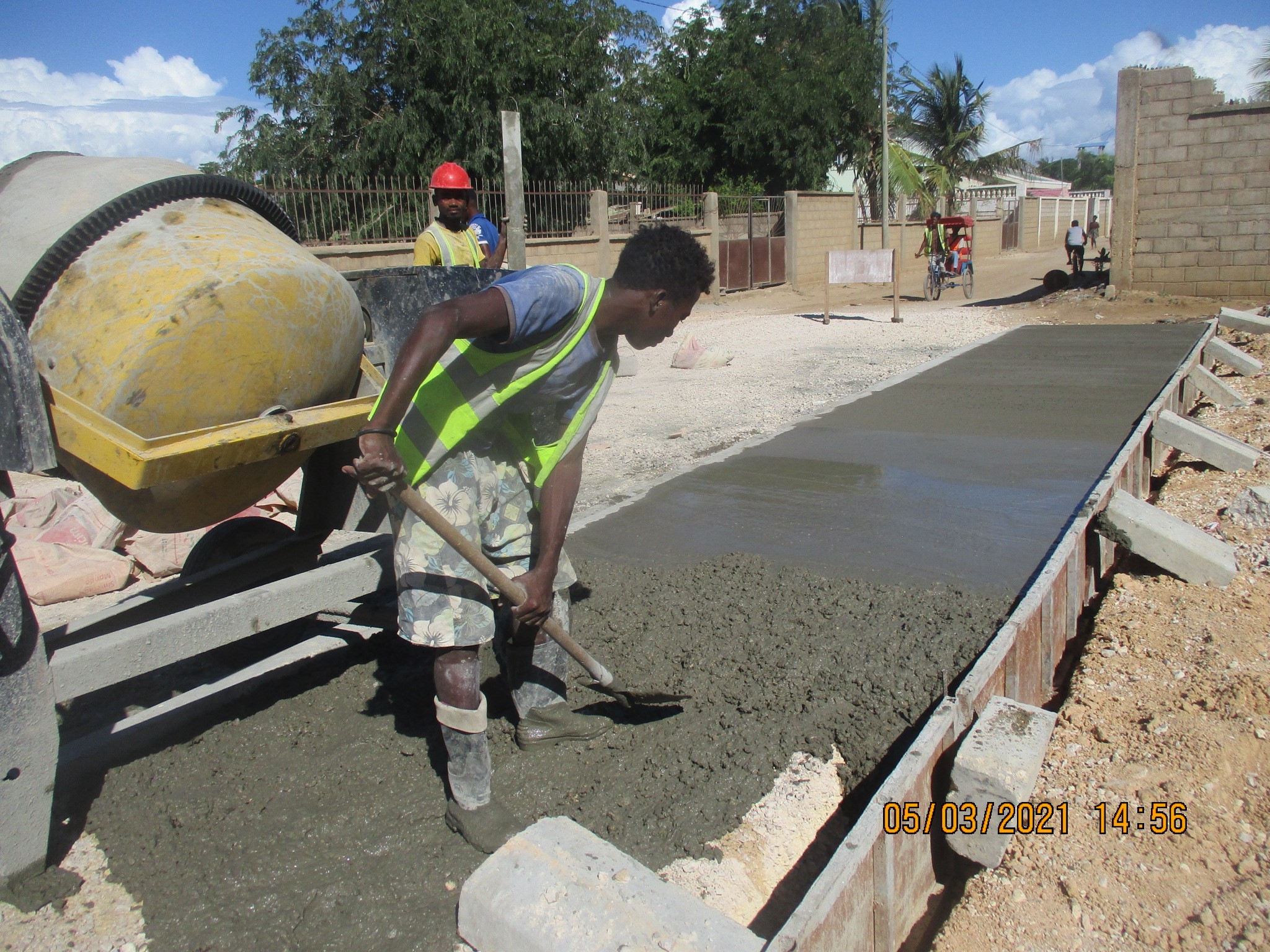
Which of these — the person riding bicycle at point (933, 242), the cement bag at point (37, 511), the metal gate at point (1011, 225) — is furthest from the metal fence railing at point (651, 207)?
the metal gate at point (1011, 225)

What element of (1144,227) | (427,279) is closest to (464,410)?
(427,279)

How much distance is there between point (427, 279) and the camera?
3217 millimetres

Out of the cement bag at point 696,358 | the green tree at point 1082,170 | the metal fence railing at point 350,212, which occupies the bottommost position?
the cement bag at point 696,358

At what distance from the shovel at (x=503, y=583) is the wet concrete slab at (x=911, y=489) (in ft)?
4.56

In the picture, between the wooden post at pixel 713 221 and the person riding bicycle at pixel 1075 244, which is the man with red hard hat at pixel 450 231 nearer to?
the wooden post at pixel 713 221

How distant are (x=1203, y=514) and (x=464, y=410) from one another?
14.1 feet

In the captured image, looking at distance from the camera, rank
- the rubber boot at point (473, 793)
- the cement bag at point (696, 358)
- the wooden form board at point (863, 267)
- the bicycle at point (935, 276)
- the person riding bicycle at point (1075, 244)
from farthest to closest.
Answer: the person riding bicycle at point (1075, 244)
the bicycle at point (935, 276)
the wooden form board at point (863, 267)
the cement bag at point (696, 358)
the rubber boot at point (473, 793)

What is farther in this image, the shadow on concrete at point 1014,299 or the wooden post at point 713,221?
the wooden post at point 713,221

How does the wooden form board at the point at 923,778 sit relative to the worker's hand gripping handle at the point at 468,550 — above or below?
below

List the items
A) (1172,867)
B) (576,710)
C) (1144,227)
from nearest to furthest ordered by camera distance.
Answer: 1. (1172,867)
2. (576,710)
3. (1144,227)

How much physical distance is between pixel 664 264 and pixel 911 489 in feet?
10.6

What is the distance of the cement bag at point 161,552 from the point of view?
15.2 feet

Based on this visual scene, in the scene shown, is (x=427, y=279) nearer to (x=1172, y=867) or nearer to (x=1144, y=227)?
(x=1172, y=867)
